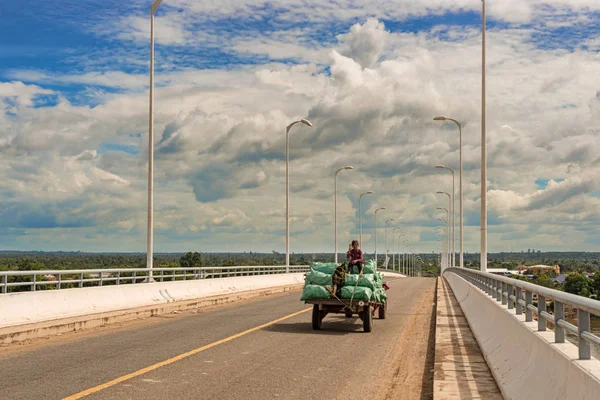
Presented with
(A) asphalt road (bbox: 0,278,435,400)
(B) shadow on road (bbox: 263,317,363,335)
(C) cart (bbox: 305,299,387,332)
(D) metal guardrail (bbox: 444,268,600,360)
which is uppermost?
(D) metal guardrail (bbox: 444,268,600,360)

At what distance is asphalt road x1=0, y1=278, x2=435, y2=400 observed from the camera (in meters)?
9.16

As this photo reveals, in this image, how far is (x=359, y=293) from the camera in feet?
52.7

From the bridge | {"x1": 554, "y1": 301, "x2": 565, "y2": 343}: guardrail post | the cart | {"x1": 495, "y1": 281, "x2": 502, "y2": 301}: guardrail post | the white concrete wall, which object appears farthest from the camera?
the cart

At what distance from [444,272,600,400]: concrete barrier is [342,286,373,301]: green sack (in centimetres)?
402

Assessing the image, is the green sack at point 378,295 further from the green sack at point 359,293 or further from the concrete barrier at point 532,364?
the concrete barrier at point 532,364

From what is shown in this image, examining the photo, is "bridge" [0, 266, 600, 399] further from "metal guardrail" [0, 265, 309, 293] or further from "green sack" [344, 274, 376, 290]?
"green sack" [344, 274, 376, 290]

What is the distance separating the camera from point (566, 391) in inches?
221

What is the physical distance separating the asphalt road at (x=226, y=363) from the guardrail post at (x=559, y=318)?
288 centimetres

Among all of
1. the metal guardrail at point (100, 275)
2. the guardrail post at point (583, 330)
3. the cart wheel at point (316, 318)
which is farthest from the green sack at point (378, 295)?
the guardrail post at point (583, 330)

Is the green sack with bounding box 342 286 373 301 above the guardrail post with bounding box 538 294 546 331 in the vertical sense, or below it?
below

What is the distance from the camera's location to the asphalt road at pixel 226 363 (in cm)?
916

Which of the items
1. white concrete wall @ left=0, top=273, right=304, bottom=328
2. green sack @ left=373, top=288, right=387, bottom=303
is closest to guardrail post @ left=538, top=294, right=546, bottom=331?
green sack @ left=373, top=288, right=387, bottom=303

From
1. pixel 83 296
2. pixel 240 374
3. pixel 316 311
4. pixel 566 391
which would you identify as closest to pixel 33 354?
pixel 240 374

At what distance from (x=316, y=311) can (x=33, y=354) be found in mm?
6784
